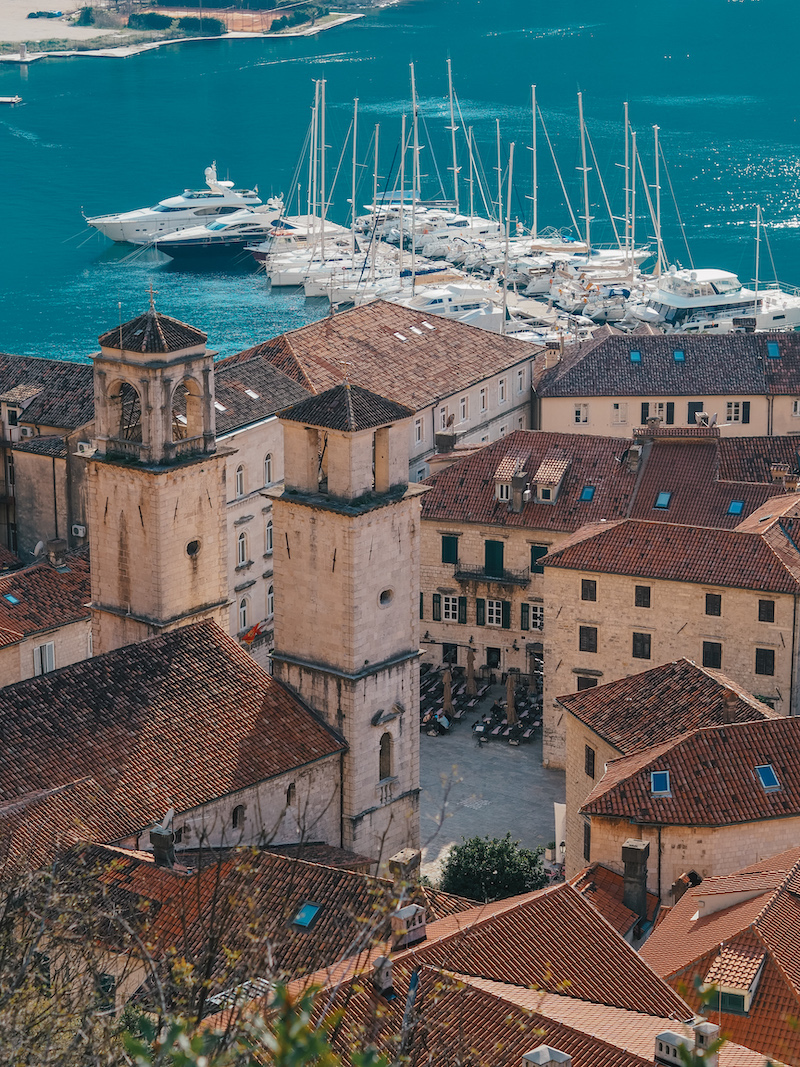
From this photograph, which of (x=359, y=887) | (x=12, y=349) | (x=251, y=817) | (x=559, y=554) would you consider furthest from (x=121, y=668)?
(x=12, y=349)

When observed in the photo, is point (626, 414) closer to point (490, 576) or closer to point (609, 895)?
point (490, 576)

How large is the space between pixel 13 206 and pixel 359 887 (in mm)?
150791

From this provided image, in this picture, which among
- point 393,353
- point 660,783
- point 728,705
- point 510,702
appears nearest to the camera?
point 660,783

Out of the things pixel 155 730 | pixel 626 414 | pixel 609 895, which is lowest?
pixel 609 895

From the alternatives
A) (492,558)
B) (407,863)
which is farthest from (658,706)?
(492,558)

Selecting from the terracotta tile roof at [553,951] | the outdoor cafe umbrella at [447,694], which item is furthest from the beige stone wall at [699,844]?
the outdoor cafe umbrella at [447,694]

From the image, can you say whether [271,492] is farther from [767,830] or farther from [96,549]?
[767,830]

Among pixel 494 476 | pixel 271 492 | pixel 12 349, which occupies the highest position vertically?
pixel 271 492

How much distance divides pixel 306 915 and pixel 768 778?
14.9 meters

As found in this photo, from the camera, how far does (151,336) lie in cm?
5653

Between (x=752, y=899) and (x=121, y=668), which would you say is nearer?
(x=752, y=899)

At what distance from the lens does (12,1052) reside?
24453mm

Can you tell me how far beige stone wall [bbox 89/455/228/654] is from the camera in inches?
2212

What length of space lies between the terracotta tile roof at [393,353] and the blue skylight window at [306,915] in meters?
38.4
